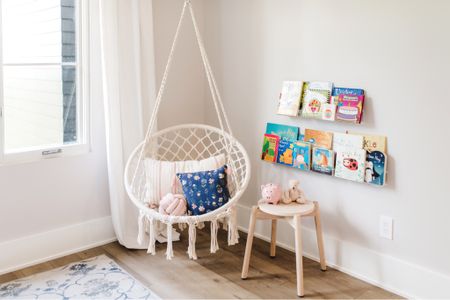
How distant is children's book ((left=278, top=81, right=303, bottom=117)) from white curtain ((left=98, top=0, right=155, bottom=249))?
0.88 meters

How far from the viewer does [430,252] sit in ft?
7.95

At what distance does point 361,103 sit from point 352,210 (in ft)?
2.05

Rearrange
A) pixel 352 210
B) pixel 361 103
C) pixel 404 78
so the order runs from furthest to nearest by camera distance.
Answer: pixel 352 210, pixel 361 103, pixel 404 78

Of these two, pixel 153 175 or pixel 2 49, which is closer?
pixel 2 49

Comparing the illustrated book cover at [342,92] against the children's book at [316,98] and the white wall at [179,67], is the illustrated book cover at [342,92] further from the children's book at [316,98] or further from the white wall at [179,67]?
the white wall at [179,67]

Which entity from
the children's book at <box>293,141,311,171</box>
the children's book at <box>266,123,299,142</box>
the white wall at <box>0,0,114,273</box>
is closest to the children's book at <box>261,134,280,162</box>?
the children's book at <box>266,123,299,142</box>

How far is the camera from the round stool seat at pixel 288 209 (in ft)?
8.46

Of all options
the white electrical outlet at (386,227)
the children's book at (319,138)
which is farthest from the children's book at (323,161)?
the white electrical outlet at (386,227)

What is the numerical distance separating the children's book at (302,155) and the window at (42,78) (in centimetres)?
136

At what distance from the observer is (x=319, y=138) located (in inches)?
111

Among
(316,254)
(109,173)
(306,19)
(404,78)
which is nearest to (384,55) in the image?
(404,78)

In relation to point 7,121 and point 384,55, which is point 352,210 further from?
point 7,121

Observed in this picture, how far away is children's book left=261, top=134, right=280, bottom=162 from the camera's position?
3.08m

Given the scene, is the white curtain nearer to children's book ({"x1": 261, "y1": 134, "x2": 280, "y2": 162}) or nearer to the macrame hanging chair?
the macrame hanging chair
